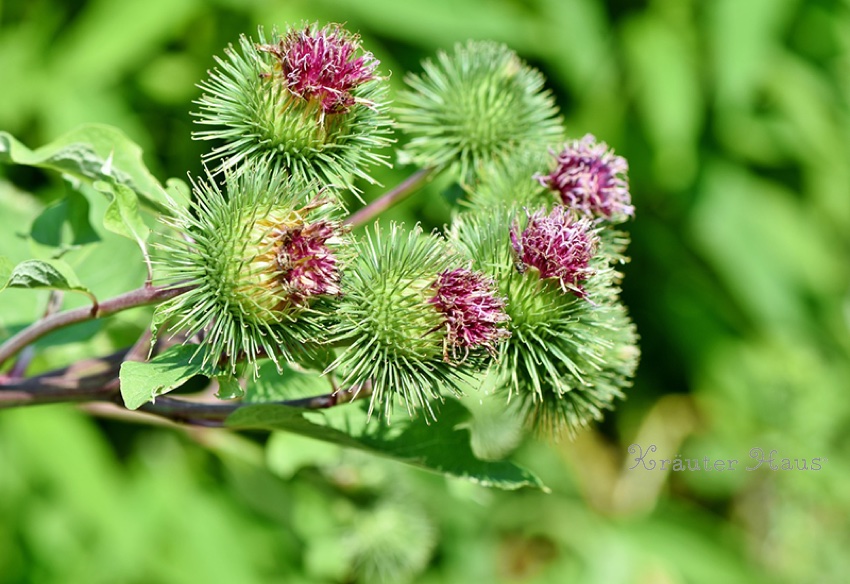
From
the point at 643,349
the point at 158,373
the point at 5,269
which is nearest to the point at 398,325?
the point at 158,373

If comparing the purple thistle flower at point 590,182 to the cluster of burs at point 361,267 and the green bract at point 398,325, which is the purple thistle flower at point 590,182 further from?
the green bract at point 398,325

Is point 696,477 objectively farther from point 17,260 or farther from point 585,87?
point 17,260

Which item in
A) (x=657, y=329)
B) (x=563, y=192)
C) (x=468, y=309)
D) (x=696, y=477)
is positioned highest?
(x=563, y=192)

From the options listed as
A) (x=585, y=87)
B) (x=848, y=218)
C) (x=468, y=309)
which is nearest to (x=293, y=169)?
(x=468, y=309)

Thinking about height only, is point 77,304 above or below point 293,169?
below

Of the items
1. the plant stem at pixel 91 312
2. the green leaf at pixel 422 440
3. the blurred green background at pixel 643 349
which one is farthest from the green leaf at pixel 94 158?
the blurred green background at pixel 643 349

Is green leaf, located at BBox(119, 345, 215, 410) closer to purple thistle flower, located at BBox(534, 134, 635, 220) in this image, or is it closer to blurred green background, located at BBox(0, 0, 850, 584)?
purple thistle flower, located at BBox(534, 134, 635, 220)

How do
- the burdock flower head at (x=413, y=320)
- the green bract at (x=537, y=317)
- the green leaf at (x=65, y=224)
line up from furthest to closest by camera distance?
the green leaf at (x=65, y=224) < the green bract at (x=537, y=317) < the burdock flower head at (x=413, y=320)
